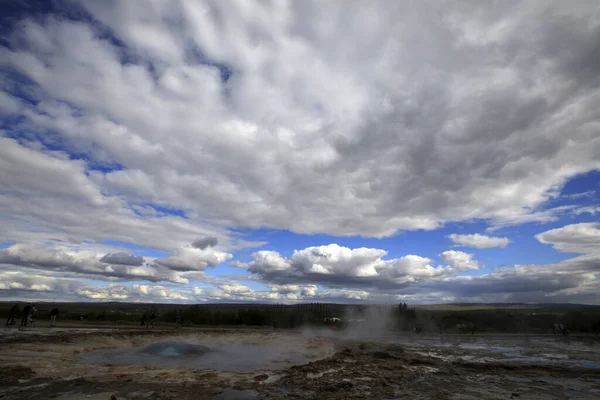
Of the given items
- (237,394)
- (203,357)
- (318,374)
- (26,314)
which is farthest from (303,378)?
(26,314)

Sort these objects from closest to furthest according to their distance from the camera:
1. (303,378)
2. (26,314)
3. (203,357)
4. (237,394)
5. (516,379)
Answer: (237,394) → (303,378) → (516,379) → (203,357) → (26,314)

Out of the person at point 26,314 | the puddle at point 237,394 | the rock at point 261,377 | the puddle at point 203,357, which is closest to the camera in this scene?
the puddle at point 237,394

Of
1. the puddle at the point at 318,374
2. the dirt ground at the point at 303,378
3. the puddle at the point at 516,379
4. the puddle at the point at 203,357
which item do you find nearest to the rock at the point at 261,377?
the dirt ground at the point at 303,378

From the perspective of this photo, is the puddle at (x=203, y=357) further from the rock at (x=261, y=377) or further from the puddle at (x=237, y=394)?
the puddle at (x=237, y=394)

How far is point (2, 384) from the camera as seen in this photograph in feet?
37.0

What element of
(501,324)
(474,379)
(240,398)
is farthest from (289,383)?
(501,324)

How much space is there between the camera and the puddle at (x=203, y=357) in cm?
1750

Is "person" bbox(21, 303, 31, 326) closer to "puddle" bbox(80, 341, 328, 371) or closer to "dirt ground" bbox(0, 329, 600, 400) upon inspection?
"dirt ground" bbox(0, 329, 600, 400)

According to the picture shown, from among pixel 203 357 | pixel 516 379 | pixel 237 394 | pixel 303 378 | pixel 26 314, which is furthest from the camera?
pixel 26 314

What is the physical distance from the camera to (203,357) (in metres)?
20.4

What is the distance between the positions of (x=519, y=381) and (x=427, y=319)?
51.1 m

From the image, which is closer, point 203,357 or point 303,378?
point 303,378

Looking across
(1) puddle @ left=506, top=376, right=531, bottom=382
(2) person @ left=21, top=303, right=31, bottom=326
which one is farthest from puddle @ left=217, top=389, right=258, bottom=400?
(2) person @ left=21, top=303, right=31, bottom=326

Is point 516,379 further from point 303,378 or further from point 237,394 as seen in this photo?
point 237,394
